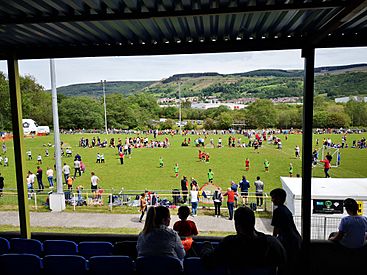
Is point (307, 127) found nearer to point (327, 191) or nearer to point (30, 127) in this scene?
point (327, 191)

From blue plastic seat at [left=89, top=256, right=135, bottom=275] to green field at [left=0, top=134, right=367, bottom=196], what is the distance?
1615 centimetres

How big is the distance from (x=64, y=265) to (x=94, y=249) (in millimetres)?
607

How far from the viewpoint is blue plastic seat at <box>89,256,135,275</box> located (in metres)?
2.62

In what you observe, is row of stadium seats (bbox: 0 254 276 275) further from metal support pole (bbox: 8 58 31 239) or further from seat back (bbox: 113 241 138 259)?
metal support pole (bbox: 8 58 31 239)

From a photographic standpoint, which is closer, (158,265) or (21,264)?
(158,265)

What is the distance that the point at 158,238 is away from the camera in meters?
2.34

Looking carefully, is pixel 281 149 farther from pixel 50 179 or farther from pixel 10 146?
pixel 10 146

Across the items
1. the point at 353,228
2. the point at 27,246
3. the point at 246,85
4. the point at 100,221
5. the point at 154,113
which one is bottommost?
the point at 100,221

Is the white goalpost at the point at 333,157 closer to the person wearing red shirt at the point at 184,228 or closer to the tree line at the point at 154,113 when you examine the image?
the tree line at the point at 154,113

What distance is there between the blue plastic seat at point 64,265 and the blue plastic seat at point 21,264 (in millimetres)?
75

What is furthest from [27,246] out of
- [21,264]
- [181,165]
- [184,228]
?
[181,165]

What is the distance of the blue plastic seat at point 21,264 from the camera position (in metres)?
2.80

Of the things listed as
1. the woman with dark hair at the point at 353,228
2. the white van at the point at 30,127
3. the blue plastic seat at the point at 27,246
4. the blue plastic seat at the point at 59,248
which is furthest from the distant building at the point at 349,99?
the blue plastic seat at the point at 27,246

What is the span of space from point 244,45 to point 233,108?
4752 centimetres
